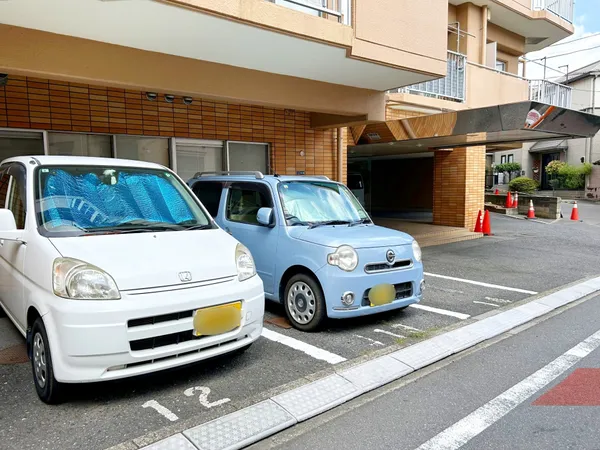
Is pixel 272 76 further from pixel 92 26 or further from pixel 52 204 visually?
pixel 52 204

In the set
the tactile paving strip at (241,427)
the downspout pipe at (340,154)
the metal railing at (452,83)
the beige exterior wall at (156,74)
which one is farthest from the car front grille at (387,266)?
the metal railing at (452,83)

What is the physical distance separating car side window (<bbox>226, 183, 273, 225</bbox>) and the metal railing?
23.6 ft

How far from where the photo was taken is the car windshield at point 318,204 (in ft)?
17.4

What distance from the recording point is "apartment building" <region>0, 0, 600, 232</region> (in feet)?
16.8

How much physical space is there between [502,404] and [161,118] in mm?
6721

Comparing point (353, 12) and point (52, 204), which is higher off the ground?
point (353, 12)

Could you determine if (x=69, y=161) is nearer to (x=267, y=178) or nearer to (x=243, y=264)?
(x=243, y=264)

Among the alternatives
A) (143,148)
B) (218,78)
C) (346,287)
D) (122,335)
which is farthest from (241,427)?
(143,148)

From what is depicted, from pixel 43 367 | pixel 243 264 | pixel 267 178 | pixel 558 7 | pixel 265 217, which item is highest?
pixel 558 7

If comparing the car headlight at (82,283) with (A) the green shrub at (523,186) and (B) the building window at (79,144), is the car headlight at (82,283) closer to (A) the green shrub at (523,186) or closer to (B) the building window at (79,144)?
(B) the building window at (79,144)

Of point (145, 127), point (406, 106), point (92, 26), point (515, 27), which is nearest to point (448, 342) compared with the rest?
point (92, 26)

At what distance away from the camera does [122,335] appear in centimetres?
298

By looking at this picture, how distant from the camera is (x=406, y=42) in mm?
6910

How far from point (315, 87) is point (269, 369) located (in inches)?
210
